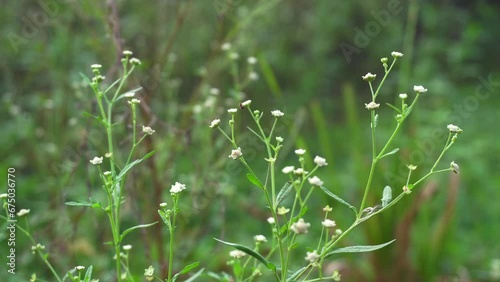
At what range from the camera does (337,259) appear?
2.25 metres

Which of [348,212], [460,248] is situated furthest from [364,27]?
[460,248]

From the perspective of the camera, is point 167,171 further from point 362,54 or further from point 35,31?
point 362,54

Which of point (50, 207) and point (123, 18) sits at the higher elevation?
point (123, 18)

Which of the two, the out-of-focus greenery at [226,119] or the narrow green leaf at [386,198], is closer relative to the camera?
the narrow green leaf at [386,198]

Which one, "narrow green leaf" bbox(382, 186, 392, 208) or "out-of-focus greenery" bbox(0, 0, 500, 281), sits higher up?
"narrow green leaf" bbox(382, 186, 392, 208)

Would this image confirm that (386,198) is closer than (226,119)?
Yes

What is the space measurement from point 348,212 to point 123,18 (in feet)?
3.95

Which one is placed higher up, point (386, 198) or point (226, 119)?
point (386, 198)

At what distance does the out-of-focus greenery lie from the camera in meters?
1.76

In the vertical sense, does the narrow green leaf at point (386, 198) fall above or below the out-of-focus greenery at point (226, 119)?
above

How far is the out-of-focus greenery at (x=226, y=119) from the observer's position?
5.77 ft

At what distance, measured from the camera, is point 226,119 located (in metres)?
2.23

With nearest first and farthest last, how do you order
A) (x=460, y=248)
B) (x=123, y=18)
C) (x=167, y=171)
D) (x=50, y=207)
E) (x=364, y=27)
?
(x=167, y=171), (x=50, y=207), (x=460, y=248), (x=123, y=18), (x=364, y=27)

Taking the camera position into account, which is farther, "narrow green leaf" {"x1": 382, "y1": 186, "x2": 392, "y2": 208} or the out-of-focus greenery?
the out-of-focus greenery
